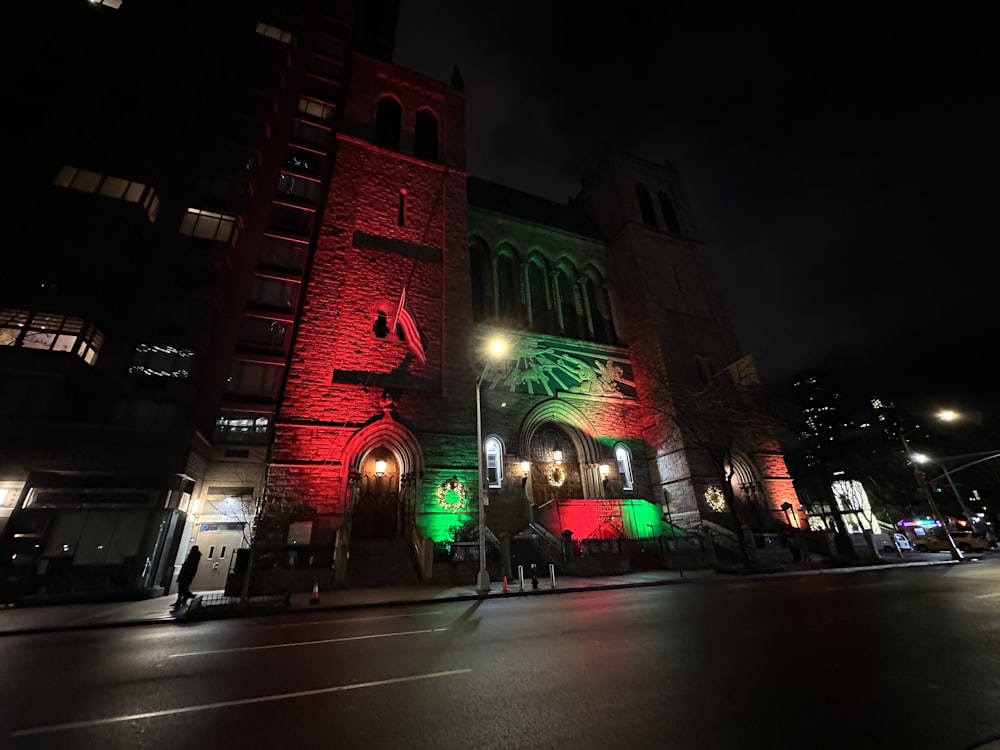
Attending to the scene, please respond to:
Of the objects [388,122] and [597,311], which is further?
[597,311]

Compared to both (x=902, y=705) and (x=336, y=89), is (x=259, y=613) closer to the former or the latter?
(x=902, y=705)

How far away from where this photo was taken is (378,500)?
18.3 metres

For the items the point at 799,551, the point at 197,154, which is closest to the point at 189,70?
the point at 197,154

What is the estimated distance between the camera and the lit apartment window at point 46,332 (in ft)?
58.3

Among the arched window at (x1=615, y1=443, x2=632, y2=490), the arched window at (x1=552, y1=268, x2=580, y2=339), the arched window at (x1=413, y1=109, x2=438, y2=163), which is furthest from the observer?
the arched window at (x1=413, y1=109, x2=438, y2=163)

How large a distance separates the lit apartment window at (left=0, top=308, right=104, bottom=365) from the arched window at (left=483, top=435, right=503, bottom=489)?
18978mm

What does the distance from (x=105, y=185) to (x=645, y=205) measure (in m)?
35.2

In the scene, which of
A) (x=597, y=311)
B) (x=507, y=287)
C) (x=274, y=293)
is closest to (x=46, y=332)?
(x=274, y=293)

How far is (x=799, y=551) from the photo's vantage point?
63.9 feet

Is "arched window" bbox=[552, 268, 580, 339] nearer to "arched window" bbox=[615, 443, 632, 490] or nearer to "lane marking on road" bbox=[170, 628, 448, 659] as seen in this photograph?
"arched window" bbox=[615, 443, 632, 490]

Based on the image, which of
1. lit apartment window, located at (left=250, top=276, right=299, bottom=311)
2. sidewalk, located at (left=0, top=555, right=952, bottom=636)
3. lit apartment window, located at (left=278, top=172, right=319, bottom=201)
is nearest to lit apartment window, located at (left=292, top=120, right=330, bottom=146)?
lit apartment window, located at (left=278, top=172, right=319, bottom=201)

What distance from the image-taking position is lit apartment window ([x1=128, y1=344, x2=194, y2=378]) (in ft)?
69.2

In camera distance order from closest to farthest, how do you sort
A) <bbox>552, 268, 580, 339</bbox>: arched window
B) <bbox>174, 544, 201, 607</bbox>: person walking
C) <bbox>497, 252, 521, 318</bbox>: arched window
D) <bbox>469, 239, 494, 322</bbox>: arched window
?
<bbox>174, 544, 201, 607</bbox>: person walking, <bbox>469, 239, 494, 322</bbox>: arched window, <bbox>497, 252, 521, 318</bbox>: arched window, <bbox>552, 268, 580, 339</bbox>: arched window

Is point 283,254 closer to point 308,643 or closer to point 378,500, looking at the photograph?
point 378,500
